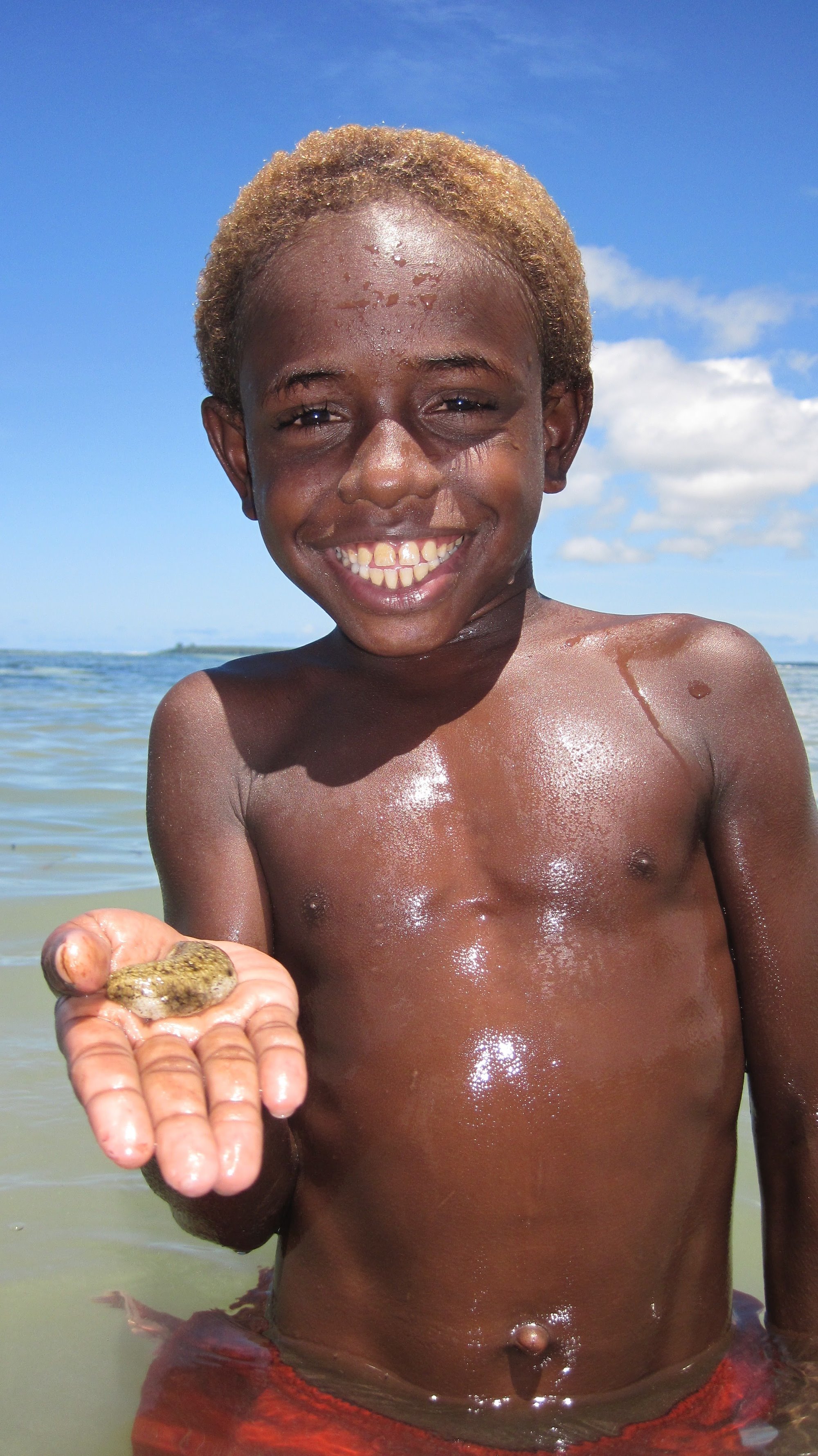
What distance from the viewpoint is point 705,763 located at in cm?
233

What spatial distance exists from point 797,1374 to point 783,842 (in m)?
1.05

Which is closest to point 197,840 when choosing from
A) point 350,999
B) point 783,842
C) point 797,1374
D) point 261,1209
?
point 350,999

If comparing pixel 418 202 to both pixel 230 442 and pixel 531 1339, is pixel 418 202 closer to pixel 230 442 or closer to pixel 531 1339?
pixel 230 442

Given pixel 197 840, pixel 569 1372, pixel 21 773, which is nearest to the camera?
pixel 569 1372

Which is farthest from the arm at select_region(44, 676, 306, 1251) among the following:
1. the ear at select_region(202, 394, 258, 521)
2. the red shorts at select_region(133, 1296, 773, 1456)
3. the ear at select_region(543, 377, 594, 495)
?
the ear at select_region(543, 377, 594, 495)

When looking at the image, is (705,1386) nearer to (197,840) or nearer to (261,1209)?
(261,1209)

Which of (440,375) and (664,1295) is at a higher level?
(440,375)

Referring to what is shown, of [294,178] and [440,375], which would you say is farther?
[294,178]

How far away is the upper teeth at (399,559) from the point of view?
2.34m

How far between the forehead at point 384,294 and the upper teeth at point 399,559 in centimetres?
36

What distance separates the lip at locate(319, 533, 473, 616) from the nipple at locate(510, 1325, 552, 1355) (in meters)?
1.40

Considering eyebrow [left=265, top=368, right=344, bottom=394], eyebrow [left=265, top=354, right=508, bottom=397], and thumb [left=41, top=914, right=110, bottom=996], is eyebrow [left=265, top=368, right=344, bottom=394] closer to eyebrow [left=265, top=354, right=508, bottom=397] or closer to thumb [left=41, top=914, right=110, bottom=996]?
eyebrow [left=265, top=354, right=508, bottom=397]

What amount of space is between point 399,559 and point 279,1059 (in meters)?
1.04

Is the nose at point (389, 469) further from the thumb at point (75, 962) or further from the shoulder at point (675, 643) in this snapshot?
the thumb at point (75, 962)
